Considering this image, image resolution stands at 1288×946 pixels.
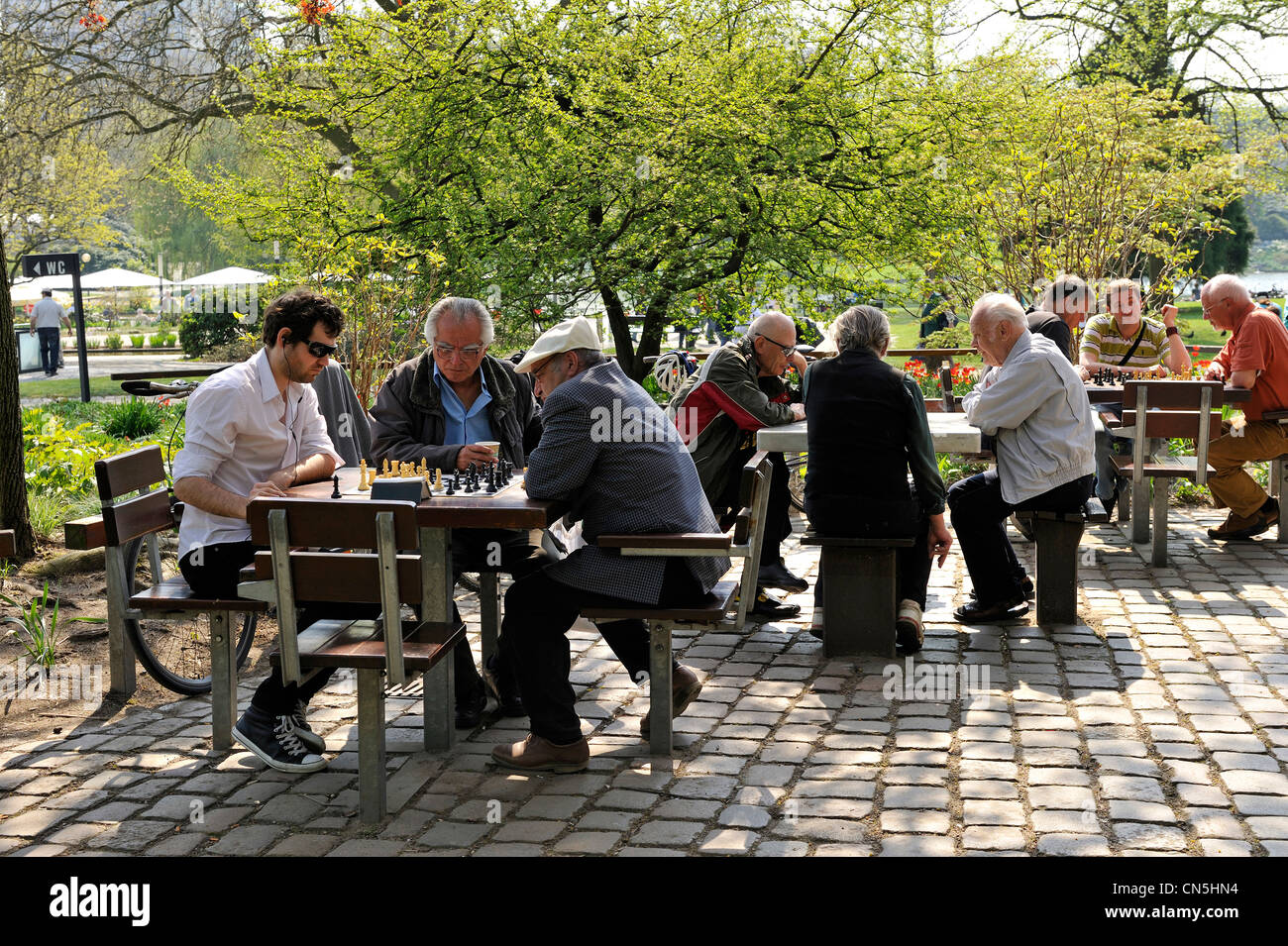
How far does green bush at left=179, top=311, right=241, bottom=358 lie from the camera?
31.1 m

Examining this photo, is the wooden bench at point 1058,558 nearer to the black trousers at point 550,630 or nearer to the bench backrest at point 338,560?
the black trousers at point 550,630

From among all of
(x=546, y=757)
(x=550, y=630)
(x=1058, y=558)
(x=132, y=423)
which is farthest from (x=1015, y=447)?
(x=132, y=423)

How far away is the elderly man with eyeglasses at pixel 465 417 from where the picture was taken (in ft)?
17.4

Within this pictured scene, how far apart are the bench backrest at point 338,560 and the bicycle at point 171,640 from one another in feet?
3.02

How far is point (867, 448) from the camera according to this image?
19.8ft

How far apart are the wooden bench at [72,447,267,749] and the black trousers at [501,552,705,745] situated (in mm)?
968

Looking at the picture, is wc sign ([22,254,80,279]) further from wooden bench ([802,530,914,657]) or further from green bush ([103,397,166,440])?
wooden bench ([802,530,914,657])

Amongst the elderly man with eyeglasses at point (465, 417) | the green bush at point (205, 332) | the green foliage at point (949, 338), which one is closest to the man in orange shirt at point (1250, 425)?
the elderly man with eyeglasses at point (465, 417)

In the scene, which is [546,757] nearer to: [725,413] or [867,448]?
[867,448]

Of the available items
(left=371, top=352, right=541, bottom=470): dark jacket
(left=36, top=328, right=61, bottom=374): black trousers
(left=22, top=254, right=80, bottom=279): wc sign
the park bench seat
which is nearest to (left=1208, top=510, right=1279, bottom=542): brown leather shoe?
(left=371, top=352, right=541, bottom=470): dark jacket

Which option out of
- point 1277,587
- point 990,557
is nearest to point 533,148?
point 990,557

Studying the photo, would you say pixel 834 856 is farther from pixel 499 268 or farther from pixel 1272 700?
pixel 499 268

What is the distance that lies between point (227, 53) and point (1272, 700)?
19549 mm
